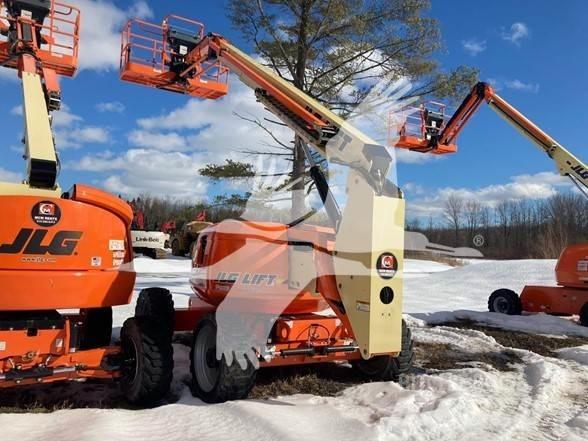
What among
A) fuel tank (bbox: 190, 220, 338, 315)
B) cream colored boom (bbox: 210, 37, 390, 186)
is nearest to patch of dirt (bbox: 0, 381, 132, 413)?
fuel tank (bbox: 190, 220, 338, 315)

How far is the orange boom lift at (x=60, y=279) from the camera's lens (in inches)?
187

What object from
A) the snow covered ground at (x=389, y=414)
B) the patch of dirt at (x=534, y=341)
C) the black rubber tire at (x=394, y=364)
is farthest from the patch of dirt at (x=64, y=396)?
the patch of dirt at (x=534, y=341)

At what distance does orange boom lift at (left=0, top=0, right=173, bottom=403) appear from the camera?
4.75m

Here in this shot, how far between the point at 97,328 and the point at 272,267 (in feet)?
8.65

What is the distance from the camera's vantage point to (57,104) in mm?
6379

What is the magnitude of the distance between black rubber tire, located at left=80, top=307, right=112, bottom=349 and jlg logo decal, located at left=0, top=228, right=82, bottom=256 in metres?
1.79

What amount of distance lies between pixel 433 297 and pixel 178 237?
1905 centimetres

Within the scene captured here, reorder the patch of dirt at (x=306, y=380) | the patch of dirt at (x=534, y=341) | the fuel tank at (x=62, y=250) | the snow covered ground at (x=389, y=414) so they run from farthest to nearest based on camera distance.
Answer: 1. the patch of dirt at (x=534, y=341)
2. the patch of dirt at (x=306, y=380)
3. the fuel tank at (x=62, y=250)
4. the snow covered ground at (x=389, y=414)

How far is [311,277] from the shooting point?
5652 mm

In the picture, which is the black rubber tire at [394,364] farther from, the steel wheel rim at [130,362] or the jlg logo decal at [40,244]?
the jlg logo decal at [40,244]

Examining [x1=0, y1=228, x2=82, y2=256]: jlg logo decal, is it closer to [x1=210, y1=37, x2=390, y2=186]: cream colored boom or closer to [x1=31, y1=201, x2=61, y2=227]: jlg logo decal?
[x1=31, y1=201, x2=61, y2=227]: jlg logo decal

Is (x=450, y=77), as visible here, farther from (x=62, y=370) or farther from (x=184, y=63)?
(x=62, y=370)

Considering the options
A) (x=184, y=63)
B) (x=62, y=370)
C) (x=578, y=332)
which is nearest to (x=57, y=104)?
(x=62, y=370)

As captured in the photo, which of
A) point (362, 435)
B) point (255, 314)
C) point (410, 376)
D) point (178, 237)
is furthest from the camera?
point (178, 237)
